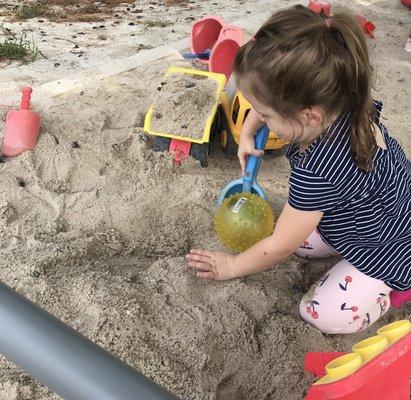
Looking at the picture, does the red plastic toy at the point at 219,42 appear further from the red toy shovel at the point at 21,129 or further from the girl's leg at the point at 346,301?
the girl's leg at the point at 346,301

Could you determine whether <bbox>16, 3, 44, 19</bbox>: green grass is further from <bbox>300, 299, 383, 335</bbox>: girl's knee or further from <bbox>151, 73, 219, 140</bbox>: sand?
<bbox>300, 299, 383, 335</bbox>: girl's knee

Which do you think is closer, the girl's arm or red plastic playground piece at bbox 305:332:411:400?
red plastic playground piece at bbox 305:332:411:400

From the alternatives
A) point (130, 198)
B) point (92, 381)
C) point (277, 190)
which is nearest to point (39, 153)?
point (130, 198)

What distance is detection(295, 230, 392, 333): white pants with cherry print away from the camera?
1.53m

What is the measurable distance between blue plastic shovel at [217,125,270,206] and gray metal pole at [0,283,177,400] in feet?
3.98

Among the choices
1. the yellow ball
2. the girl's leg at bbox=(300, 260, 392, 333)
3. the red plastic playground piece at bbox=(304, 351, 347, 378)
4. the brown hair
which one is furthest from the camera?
the yellow ball

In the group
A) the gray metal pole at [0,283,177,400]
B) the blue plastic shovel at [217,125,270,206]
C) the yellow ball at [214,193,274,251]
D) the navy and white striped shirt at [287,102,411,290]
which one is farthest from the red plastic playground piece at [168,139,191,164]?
the gray metal pole at [0,283,177,400]

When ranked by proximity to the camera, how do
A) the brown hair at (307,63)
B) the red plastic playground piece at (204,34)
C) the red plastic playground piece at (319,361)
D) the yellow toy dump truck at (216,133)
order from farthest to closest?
1. the red plastic playground piece at (204,34)
2. the yellow toy dump truck at (216,133)
3. the red plastic playground piece at (319,361)
4. the brown hair at (307,63)

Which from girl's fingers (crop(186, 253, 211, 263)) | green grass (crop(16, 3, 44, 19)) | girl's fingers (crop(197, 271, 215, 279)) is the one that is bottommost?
green grass (crop(16, 3, 44, 19))

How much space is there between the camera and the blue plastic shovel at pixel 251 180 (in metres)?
1.78

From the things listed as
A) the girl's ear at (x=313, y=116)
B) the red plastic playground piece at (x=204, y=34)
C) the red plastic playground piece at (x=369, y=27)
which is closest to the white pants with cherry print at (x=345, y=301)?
the girl's ear at (x=313, y=116)

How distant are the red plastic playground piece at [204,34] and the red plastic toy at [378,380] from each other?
202cm

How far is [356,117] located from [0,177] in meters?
1.20

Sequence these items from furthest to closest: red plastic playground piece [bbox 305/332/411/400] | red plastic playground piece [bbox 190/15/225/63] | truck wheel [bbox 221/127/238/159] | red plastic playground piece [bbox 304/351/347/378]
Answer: red plastic playground piece [bbox 190/15/225/63] < truck wheel [bbox 221/127/238/159] < red plastic playground piece [bbox 304/351/347/378] < red plastic playground piece [bbox 305/332/411/400]
